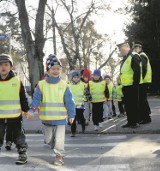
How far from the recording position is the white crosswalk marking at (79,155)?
20.0 feet

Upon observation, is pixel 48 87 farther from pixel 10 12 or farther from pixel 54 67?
pixel 10 12

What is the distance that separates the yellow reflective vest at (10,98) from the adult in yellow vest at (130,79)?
401 centimetres

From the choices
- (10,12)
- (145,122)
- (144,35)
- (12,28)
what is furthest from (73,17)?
(145,122)

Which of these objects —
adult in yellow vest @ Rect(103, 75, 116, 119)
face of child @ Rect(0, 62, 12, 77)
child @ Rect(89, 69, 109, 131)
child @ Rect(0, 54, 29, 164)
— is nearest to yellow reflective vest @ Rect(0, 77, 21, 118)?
child @ Rect(0, 54, 29, 164)

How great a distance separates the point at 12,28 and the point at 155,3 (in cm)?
1320

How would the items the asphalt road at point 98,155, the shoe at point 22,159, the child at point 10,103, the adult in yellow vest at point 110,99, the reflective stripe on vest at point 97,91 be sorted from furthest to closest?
the adult in yellow vest at point 110,99, the reflective stripe on vest at point 97,91, the child at point 10,103, the shoe at point 22,159, the asphalt road at point 98,155

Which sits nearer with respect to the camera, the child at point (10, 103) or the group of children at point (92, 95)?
the child at point (10, 103)

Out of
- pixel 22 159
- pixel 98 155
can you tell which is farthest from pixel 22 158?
pixel 98 155

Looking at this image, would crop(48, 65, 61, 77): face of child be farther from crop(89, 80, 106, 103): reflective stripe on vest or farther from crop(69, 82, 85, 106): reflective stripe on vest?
crop(89, 80, 106, 103): reflective stripe on vest

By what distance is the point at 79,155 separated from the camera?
7172 mm

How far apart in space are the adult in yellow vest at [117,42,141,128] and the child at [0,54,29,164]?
395cm

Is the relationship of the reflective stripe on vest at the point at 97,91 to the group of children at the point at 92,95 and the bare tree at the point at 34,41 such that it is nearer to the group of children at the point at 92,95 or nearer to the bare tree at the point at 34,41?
the group of children at the point at 92,95

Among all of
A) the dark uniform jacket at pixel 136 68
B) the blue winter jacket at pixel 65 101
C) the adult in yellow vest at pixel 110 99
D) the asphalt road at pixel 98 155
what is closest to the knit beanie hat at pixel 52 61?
the blue winter jacket at pixel 65 101

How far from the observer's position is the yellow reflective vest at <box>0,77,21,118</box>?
6.54 m
